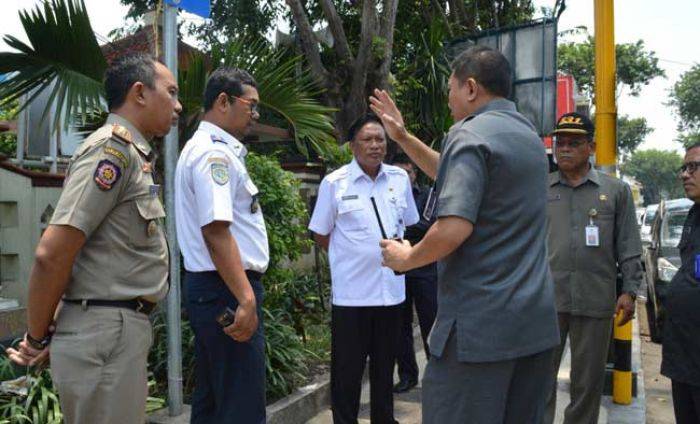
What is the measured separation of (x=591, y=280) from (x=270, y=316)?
2296 mm

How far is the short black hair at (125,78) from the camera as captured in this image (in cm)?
238

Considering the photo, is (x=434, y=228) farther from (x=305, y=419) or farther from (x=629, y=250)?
(x=305, y=419)

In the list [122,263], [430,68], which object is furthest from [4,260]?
[430,68]

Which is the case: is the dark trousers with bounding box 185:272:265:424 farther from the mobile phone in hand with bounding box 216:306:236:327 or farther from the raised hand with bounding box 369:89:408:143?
the raised hand with bounding box 369:89:408:143

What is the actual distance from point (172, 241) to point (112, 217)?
1.59 metres

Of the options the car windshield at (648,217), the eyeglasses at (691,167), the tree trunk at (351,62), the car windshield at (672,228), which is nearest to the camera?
the eyeglasses at (691,167)

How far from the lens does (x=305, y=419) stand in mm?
4559

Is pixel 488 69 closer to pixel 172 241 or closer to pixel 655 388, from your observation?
pixel 172 241

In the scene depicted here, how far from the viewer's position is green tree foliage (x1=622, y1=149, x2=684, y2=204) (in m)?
87.4

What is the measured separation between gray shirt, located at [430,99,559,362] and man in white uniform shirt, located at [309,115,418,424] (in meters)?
1.45

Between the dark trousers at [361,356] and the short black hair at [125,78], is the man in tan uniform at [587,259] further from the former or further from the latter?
the short black hair at [125,78]

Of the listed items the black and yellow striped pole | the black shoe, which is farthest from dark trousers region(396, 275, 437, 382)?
the black and yellow striped pole

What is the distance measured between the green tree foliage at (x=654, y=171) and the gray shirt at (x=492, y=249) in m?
91.2

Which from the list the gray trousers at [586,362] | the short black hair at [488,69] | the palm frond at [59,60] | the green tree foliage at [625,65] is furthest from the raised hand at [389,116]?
the green tree foliage at [625,65]
